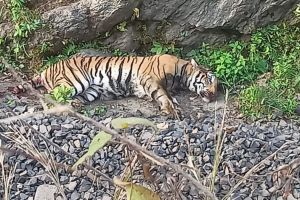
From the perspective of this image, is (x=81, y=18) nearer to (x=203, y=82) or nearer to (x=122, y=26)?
(x=122, y=26)

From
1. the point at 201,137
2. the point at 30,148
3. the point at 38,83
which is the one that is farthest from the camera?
the point at 38,83

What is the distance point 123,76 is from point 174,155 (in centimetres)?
205

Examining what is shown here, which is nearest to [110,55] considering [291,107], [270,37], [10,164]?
[270,37]

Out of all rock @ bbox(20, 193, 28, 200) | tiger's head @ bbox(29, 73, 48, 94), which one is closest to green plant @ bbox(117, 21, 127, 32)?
tiger's head @ bbox(29, 73, 48, 94)

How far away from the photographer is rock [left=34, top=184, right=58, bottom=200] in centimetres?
365

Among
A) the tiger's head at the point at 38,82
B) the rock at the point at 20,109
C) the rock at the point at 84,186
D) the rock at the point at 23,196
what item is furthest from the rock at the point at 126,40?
the rock at the point at 23,196

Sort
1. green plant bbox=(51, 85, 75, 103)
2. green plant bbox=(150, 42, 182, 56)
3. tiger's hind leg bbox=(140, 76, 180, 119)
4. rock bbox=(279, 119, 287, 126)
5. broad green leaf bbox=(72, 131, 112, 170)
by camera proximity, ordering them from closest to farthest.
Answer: broad green leaf bbox=(72, 131, 112, 170)
rock bbox=(279, 119, 287, 126)
green plant bbox=(51, 85, 75, 103)
tiger's hind leg bbox=(140, 76, 180, 119)
green plant bbox=(150, 42, 182, 56)

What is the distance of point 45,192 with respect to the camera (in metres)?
3.67

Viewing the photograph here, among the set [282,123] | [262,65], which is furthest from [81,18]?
[282,123]

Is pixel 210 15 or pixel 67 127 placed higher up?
pixel 210 15

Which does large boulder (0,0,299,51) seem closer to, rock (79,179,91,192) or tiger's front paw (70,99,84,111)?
tiger's front paw (70,99,84,111)

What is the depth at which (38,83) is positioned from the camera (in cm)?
591

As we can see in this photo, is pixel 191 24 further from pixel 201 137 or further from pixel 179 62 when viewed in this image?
pixel 201 137

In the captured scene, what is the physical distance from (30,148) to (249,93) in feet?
13.8
